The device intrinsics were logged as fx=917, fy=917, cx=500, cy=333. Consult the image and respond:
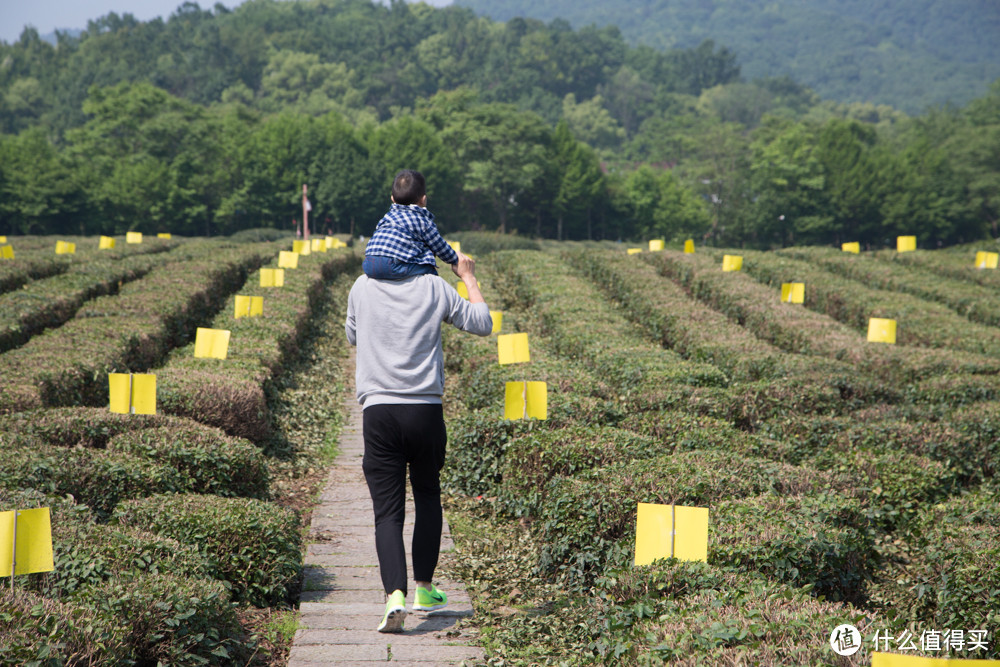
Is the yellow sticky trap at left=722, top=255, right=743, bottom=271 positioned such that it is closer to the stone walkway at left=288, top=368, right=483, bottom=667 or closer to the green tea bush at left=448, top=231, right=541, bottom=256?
the stone walkway at left=288, top=368, right=483, bottom=667

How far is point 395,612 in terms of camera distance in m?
4.39

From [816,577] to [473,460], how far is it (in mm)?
3536

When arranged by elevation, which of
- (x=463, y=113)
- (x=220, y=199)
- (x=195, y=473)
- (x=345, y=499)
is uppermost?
(x=463, y=113)

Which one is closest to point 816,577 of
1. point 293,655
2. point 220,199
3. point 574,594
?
point 574,594

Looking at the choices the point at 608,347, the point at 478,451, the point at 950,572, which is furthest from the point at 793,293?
the point at 950,572

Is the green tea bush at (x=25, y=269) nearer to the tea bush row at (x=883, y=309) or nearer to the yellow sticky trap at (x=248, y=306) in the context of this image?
the yellow sticky trap at (x=248, y=306)

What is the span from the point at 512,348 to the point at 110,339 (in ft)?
16.2

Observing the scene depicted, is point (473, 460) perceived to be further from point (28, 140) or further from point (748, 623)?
point (28, 140)

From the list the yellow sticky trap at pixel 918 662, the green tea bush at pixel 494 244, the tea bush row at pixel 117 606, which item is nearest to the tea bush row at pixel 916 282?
the green tea bush at pixel 494 244

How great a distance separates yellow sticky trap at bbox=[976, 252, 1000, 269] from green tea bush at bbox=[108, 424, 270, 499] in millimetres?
20492

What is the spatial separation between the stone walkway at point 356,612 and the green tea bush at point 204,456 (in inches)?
24.9

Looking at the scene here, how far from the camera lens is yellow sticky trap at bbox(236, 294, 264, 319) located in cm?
1214

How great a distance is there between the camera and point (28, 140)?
186ft

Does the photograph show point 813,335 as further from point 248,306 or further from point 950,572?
point 950,572
